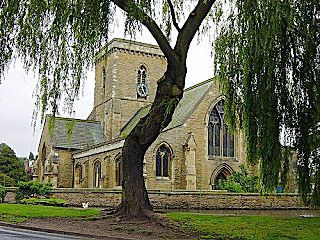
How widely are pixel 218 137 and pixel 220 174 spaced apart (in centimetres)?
326

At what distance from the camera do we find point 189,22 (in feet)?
52.0

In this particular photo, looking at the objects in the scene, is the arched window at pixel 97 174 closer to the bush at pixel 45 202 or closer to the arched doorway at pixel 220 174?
the arched doorway at pixel 220 174

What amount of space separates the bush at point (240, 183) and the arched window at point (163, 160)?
445 centimetres

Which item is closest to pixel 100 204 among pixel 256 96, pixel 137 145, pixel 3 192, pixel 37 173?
pixel 3 192

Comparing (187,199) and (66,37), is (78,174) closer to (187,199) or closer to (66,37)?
(187,199)

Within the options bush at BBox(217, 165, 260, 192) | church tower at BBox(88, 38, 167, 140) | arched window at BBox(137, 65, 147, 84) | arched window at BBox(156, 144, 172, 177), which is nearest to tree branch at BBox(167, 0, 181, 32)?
bush at BBox(217, 165, 260, 192)

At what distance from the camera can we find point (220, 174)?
147 feet

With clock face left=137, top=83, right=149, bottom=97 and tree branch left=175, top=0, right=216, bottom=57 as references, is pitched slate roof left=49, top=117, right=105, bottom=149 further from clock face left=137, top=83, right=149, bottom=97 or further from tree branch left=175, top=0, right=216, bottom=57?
tree branch left=175, top=0, right=216, bottom=57

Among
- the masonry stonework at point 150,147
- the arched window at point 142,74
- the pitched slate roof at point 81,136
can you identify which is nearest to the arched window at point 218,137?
the masonry stonework at point 150,147

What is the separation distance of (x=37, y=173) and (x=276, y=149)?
4319cm

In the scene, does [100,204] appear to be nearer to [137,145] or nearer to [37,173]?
[137,145]

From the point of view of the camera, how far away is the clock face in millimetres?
56438

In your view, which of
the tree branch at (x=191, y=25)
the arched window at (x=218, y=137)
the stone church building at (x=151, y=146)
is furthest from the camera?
the arched window at (x=218, y=137)

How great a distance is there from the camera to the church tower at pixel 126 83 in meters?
54.5
